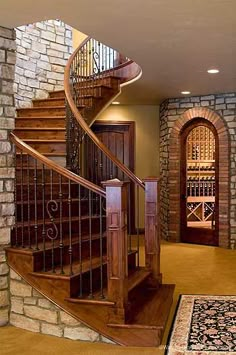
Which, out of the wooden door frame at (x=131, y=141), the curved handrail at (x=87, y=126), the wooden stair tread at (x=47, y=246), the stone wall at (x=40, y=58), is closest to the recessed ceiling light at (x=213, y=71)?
the curved handrail at (x=87, y=126)

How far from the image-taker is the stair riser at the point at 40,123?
5277 mm

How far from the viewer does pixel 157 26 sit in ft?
11.5

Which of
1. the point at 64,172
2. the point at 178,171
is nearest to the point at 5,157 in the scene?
the point at 64,172

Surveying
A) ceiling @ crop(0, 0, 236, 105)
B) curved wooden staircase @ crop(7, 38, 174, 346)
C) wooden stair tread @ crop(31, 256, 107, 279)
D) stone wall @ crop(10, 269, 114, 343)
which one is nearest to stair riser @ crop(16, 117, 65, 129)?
curved wooden staircase @ crop(7, 38, 174, 346)

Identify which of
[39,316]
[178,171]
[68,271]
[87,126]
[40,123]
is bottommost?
[39,316]

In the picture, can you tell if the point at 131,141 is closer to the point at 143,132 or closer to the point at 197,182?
the point at 143,132

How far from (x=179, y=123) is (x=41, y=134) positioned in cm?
287

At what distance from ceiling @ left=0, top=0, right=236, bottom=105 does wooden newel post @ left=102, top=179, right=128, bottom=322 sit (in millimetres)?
1330

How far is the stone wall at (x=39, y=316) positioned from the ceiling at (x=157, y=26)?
215 centimetres

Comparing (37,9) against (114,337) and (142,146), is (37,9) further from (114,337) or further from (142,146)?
(142,146)

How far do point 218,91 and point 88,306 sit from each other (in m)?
4.54

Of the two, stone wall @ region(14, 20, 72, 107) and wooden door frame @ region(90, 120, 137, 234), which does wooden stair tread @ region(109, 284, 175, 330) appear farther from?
wooden door frame @ region(90, 120, 137, 234)

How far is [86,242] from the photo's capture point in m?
3.97

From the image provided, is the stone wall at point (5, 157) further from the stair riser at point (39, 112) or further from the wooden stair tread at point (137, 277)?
the stair riser at point (39, 112)
